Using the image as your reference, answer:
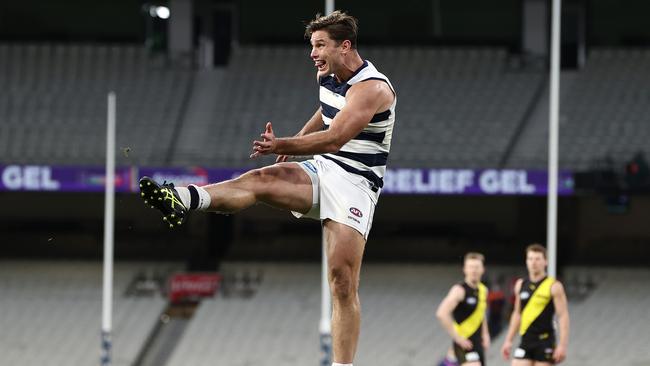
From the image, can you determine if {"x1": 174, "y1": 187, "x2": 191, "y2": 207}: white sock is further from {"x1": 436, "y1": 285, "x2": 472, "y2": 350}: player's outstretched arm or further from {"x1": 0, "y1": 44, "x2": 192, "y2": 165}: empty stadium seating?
{"x1": 0, "y1": 44, "x2": 192, "y2": 165}: empty stadium seating

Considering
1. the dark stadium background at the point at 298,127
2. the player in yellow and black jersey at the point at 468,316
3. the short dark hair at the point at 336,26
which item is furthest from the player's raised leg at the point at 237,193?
the dark stadium background at the point at 298,127

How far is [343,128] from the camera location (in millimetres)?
5988

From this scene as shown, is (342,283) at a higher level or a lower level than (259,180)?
lower

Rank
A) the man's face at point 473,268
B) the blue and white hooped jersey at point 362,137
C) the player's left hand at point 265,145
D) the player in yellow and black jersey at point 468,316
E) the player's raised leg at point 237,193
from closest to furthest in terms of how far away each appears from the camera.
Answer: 1. the player's left hand at point 265,145
2. the player's raised leg at point 237,193
3. the blue and white hooped jersey at point 362,137
4. the man's face at point 473,268
5. the player in yellow and black jersey at point 468,316

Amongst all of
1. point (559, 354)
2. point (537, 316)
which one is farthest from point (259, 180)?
point (537, 316)

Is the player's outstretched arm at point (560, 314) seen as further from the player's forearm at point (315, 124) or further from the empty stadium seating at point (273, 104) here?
the empty stadium seating at point (273, 104)

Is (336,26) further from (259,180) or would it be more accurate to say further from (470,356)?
(470,356)

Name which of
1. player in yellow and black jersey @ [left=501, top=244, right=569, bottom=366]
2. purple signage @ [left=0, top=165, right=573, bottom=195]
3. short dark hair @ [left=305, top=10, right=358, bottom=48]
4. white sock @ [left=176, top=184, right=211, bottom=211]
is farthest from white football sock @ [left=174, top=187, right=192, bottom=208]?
purple signage @ [left=0, top=165, right=573, bottom=195]

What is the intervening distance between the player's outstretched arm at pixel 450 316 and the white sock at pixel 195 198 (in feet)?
17.5

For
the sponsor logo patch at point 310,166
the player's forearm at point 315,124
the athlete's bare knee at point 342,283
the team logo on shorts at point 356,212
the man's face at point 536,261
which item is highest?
the player's forearm at point 315,124

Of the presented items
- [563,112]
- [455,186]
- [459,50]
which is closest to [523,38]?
[459,50]

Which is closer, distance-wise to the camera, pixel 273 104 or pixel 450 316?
pixel 450 316

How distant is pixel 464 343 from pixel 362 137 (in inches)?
202

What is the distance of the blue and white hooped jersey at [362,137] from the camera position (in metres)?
6.39
